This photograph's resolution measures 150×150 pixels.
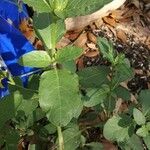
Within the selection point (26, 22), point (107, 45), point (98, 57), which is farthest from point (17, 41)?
point (107, 45)

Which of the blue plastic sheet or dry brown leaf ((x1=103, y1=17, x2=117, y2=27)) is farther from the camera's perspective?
dry brown leaf ((x1=103, y1=17, x2=117, y2=27))

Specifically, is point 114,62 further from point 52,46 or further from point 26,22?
point 26,22

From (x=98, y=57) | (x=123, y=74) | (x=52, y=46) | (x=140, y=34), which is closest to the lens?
(x=52, y=46)

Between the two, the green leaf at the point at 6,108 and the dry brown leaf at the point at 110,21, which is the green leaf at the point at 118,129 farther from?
the dry brown leaf at the point at 110,21

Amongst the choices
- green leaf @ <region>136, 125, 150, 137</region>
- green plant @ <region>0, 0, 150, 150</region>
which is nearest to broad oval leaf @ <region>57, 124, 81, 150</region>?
green plant @ <region>0, 0, 150, 150</region>

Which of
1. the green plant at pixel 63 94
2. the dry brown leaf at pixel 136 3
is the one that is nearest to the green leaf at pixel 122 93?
the green plant at pixel 63 94

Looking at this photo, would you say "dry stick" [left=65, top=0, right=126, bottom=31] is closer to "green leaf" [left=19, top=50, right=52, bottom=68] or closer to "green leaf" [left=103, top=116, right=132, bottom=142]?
"green leaf" [left=103, top=116, right=132, bottom=142]
